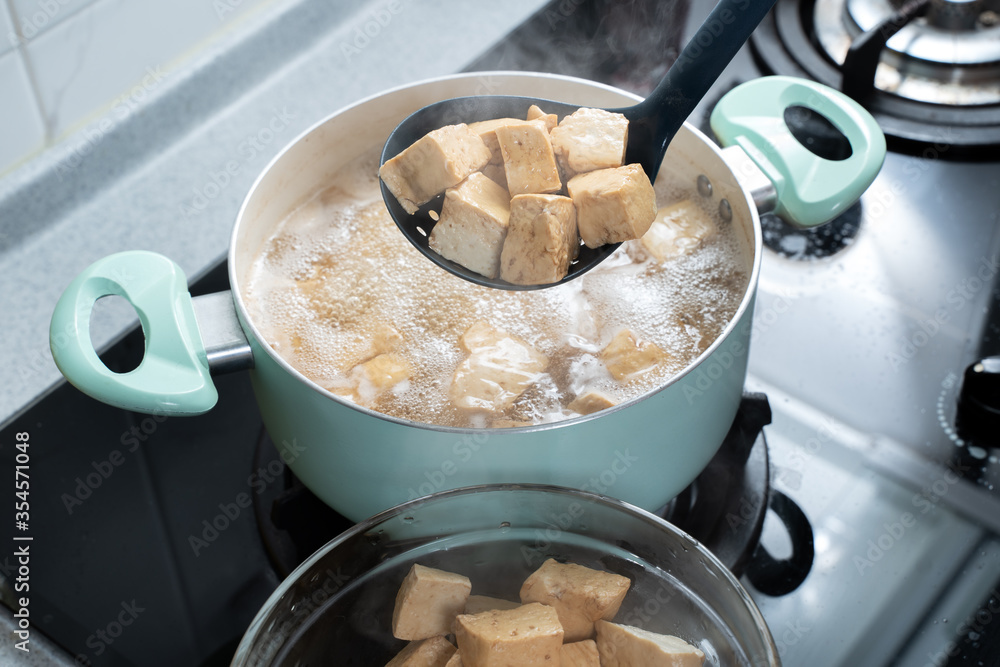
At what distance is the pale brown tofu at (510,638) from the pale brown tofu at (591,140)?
40cm

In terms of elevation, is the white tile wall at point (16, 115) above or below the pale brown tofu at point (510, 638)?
above

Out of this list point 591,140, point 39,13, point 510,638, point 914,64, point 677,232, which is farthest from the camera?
point 914,64

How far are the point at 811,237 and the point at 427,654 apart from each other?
0.69 metres

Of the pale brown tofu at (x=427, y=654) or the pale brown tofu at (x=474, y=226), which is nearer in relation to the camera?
the pale brown tofu at (x=427, y=654)

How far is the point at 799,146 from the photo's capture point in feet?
2.94

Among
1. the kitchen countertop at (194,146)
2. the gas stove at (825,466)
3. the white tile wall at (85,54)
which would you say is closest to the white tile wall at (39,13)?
the white tile wall at (85,54)

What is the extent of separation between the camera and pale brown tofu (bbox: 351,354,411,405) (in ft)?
2.64

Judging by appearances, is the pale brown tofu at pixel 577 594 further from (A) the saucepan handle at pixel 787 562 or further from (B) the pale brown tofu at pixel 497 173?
(B) the pale brown tofu at pixel 497 173

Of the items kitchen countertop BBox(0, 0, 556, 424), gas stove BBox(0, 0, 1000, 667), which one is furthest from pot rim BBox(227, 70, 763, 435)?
kitchen countertop BBox(0, 0, 556, 424)

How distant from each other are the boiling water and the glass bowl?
0.09 meters

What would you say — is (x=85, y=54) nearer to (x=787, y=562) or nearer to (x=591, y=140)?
(x=591, y=140)

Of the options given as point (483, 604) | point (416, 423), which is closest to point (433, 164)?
point (416, 423)

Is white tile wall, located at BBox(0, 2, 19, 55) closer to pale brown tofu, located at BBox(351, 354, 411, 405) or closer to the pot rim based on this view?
the pot rim

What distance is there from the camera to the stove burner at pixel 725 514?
0.83 meters
